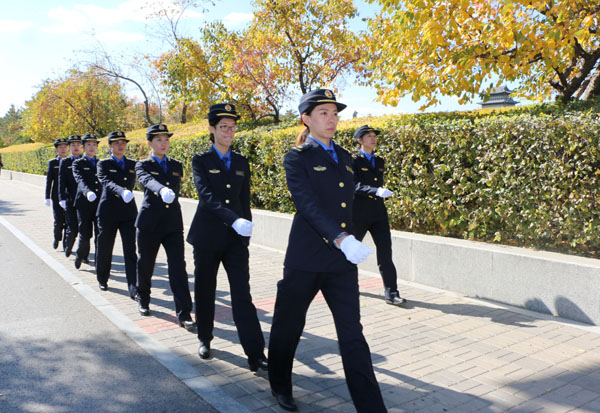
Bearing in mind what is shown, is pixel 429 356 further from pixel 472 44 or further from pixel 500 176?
pixel 472 44

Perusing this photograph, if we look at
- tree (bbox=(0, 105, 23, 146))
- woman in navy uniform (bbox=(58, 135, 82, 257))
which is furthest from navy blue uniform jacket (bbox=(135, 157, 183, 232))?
→ tree (bbox=(0, 105, 23, 146))

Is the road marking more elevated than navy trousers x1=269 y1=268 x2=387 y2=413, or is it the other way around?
navy trousers x1=269 y1=268 x2=387 y2=413

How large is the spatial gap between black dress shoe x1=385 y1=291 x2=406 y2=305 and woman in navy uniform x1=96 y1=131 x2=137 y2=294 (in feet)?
10.1

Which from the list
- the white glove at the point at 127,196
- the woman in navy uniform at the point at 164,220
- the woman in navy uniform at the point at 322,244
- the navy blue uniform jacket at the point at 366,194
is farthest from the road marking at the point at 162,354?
the navy blue uniform jacket at the point at 366,194

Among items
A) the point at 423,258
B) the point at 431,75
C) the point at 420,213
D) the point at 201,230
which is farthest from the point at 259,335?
the point at 431,75

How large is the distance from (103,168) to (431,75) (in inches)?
203

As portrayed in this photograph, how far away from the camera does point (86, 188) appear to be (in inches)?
313

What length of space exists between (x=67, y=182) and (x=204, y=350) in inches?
242

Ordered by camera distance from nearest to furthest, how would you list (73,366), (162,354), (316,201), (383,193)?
(316,201)
(73,366)
(162,354)
(383,193)

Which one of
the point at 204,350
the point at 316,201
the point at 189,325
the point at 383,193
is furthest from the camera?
the point at 383,193

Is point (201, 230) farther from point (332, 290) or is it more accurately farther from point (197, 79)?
point (197, 79)

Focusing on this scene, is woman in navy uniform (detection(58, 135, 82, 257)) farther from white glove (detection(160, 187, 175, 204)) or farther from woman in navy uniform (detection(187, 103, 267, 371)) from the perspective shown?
woman in navy uniform (detection(187, 103, 267, 371))

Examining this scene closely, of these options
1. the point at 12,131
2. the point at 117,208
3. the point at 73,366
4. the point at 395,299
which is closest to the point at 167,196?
the point at 73,366

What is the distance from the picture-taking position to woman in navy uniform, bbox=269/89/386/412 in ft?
10.5
